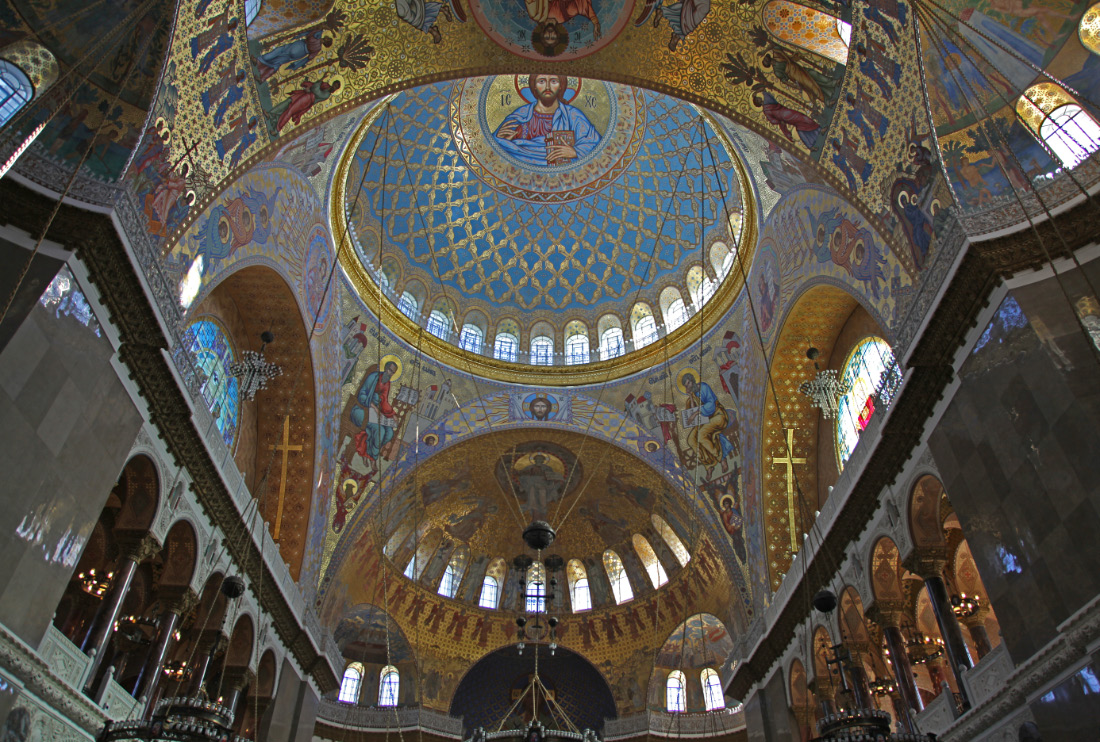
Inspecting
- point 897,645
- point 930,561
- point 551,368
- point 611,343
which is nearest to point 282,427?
point 551,368

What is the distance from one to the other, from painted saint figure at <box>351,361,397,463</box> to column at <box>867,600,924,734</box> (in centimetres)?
1219

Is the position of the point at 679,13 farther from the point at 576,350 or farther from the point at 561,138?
the point at 576,350

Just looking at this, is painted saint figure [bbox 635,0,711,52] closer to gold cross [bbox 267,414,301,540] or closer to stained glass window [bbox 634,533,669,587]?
gold cross [bbox 267,414,301,540]

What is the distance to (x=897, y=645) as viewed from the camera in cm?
1218

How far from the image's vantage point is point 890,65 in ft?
34.4

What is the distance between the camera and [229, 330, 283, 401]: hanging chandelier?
48.1 ft

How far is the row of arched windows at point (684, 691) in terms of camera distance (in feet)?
72.3

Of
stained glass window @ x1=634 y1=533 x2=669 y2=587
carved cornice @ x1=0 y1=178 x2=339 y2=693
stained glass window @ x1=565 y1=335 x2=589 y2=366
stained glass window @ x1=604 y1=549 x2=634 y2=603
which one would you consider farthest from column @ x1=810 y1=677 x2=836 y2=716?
carved cornice @ x1=0 y1=178 x2=339 y2=693

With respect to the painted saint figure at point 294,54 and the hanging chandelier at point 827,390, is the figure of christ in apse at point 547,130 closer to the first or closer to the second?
the painted saint figure at point 294,54

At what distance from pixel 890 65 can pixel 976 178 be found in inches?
81.4

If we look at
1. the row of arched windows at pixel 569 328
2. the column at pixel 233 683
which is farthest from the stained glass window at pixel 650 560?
the column at pixel 233 683

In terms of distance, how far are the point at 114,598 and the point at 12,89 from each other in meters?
6.99

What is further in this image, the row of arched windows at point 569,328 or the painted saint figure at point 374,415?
the row of arched windows at point 569,328

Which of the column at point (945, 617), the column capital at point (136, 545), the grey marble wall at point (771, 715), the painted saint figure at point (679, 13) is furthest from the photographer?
the grey marble wall at point (771, 715)
